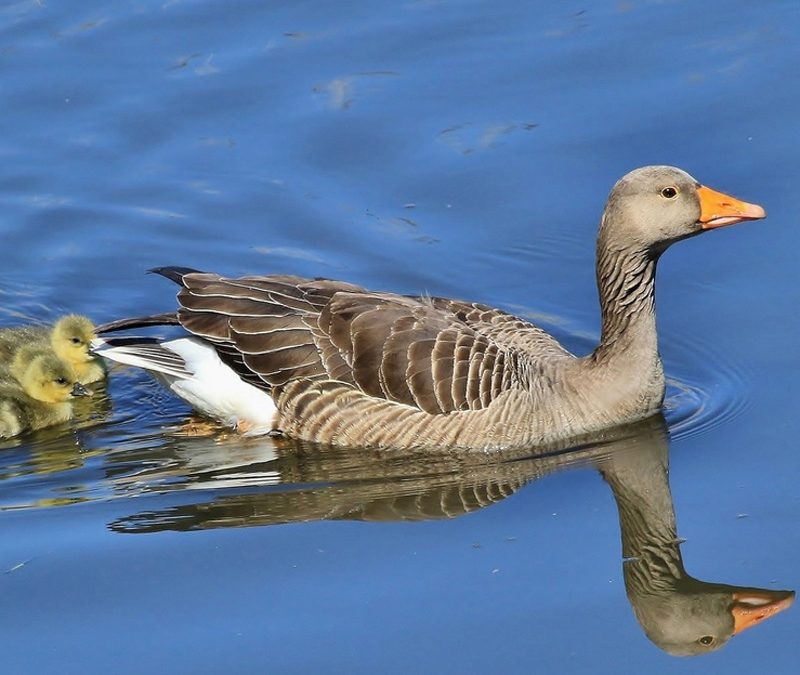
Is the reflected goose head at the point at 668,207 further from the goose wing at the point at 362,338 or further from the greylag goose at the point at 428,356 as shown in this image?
the goose wing at the point at 362,338

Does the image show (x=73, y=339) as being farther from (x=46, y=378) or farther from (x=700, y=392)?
(x=700, y=392)

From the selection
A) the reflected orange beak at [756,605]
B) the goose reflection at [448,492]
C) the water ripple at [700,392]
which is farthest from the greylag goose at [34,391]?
the reflected orange beak at [756,605]

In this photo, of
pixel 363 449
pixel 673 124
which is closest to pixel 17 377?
pixel 363 449

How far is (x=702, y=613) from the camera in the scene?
824 centimetres

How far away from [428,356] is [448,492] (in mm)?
995

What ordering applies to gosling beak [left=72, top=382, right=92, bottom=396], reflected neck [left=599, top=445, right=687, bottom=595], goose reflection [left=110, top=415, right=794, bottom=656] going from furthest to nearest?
gosling beak [left=72, top=382, right=92, bottom=396] < reflected neck [left=599, top=445, right=687, bottom=595] < goose reflection [left=110, top=415, right=794, bottom=656]

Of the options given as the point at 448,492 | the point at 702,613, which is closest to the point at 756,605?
the point at 702,613

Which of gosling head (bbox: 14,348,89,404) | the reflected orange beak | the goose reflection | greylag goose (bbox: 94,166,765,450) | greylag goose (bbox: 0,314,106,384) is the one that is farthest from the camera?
greylag goose (bbox: 0,314,106,384)

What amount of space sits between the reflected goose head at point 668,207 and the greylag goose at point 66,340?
397 cm

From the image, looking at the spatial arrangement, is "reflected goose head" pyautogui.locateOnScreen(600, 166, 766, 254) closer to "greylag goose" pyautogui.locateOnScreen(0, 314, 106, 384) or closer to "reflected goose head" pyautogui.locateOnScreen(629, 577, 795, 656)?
"reflected goose head" pyautogui.locateOnScreen(629, 577, 795, 656)

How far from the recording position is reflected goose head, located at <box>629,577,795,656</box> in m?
7.99

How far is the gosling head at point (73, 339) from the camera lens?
1111 centimetres

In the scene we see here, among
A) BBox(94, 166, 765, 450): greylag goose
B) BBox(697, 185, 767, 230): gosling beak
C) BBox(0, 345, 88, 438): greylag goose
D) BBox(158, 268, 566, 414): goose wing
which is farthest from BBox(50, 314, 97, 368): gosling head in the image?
BBox(697, 185, 767, 230): gosling beak

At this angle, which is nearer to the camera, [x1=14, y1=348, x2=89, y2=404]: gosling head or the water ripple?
the water ripple
